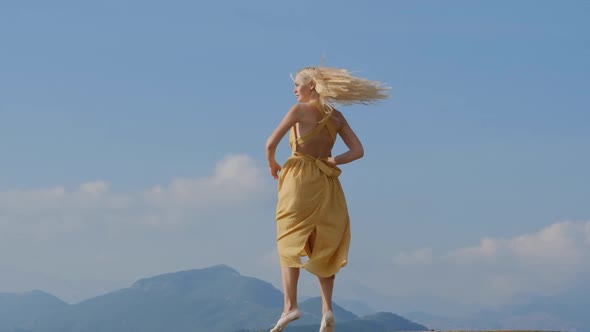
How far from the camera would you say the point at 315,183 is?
1267 cm

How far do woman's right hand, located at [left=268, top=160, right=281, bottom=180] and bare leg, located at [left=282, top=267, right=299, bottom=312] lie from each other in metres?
1.30

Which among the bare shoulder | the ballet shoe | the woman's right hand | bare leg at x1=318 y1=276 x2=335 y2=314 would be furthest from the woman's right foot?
the bare shoulder

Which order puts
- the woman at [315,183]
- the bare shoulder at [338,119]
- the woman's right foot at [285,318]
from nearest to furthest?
Answer: 1. the woman's right foot at [285,318]
2. the woman at [315,183]
3. the bare shoulder at [338,119]

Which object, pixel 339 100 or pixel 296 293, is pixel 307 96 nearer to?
pixel 339 100

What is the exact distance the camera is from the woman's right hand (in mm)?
12898

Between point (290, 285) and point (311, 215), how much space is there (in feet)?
3.13

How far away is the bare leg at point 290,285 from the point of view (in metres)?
12.4

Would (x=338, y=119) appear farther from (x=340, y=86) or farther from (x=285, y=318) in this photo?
(x=285, y=318)

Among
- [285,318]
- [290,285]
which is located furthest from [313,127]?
[285,318]

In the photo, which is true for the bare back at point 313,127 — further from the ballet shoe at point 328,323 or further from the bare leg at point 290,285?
the ballet shoe at point 328,323

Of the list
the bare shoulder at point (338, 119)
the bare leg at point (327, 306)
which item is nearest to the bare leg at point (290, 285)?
the bare leg at point (327, 306)

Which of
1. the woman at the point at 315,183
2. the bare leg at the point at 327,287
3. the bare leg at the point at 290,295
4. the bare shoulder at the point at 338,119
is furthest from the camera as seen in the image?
the bare shoulder at the point at 338,119

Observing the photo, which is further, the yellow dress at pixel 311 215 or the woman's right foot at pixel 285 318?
the yellow dress at pixel 311 215

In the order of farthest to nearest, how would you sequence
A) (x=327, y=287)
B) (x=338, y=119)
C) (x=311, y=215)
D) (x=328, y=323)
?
(x=338, y=119)
(x=327, y=287)
(x=311, y=215)
(x=328, y=323)
